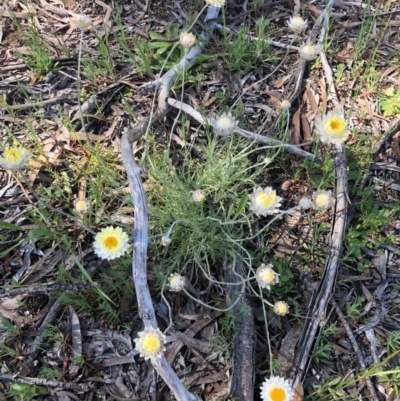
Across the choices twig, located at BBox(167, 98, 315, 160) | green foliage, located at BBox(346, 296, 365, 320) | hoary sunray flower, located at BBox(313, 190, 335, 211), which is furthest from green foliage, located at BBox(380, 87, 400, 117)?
green foliage, located at BBox(346, 296, 365, 320)

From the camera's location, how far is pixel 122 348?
168 centimetres

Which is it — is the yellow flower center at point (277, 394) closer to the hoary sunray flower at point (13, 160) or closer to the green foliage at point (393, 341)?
the green foliage at point (393, 341)

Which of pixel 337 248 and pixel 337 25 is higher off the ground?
pixel 337 25

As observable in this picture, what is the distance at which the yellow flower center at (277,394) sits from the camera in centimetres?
143

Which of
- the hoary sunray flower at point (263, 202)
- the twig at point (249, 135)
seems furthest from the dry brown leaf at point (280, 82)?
the hoary sunray flower at point (263, 202)

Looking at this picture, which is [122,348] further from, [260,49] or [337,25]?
[337,25]

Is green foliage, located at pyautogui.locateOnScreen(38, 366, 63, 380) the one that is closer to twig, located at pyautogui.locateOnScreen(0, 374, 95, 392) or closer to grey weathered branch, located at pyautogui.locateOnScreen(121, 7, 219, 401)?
twig, located at pyautogui.locateOnScreen(0, 374, 95, 392)

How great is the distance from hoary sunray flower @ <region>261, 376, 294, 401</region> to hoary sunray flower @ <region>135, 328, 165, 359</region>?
0.38 metres

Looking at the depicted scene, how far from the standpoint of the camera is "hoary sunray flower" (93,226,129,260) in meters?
1.54

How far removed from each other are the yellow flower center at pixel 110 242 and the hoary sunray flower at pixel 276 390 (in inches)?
26.3

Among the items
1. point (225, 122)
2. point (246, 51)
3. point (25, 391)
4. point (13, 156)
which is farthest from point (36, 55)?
point (25, 391)

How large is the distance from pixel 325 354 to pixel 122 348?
739 millimetres

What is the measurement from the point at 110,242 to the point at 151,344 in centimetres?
40

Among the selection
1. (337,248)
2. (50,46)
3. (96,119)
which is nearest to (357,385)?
(337,248)
